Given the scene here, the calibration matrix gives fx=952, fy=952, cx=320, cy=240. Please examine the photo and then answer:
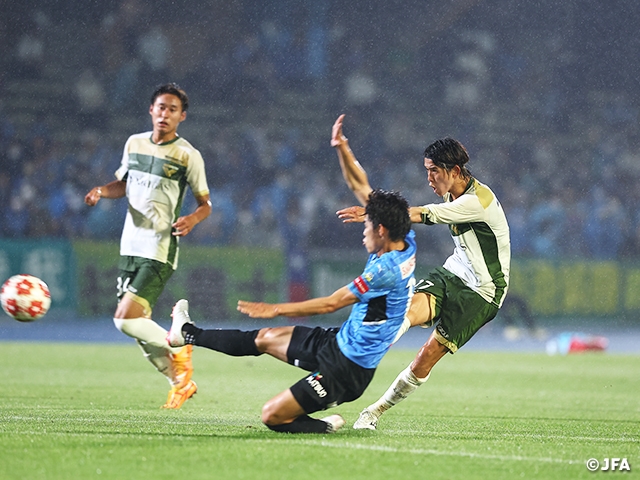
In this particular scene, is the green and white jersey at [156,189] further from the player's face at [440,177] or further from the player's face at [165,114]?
the player's face at [440,177]

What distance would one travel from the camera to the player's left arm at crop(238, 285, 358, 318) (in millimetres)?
5270

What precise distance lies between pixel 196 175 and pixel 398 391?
7.99 ft

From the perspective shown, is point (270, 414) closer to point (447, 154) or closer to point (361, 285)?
point (361, 285)

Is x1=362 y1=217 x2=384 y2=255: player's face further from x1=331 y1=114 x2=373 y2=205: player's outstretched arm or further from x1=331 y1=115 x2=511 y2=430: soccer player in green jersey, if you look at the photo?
x1=331 y1=115 x2=511 y2=430: soccer player in green jersey

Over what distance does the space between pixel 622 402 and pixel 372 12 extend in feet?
58.2

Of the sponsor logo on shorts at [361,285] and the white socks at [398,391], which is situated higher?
the sponsor logo on shorts at [361,285]

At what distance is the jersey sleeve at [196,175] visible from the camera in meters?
7.71

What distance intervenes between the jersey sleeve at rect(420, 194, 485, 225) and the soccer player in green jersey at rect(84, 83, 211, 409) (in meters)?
1.97

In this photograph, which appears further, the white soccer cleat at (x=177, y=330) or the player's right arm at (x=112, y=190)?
the player's right arm at (x=112, y=190)

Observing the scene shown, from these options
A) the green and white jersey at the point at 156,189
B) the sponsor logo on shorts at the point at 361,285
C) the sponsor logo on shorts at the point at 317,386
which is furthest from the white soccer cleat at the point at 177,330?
the green and white jersey at the point at 156,189

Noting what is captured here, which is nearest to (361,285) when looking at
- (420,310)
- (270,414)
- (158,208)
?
(270,414)

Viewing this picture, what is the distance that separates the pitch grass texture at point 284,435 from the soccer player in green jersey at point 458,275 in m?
0.56

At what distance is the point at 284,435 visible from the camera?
5777mm

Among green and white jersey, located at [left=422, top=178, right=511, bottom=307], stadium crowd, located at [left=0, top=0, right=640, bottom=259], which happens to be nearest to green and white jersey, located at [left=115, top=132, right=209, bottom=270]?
green and white jersey, located at [left=422, top=178, right=511, bottom=307]
